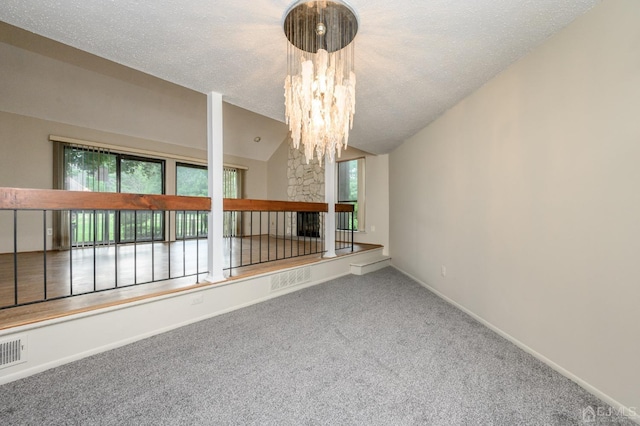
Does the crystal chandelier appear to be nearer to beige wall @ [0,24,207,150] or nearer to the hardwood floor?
the hardwood floor

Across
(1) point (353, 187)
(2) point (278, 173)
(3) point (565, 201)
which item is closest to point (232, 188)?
(2) point (278, 173)

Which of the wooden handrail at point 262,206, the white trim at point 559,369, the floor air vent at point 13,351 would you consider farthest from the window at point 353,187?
the floor air vent at point 13,351

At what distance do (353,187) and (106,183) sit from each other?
508 cm

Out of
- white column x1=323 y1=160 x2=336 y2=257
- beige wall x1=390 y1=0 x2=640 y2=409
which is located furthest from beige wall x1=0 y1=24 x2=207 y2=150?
beige wall x1=390 y1=0 x2=640 y2=409

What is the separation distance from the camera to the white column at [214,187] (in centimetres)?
254

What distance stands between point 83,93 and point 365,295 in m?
5.55

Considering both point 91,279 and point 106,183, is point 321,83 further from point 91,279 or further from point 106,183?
point 106,183

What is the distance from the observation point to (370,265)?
4.46 meters

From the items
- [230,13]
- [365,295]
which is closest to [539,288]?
[365,295]

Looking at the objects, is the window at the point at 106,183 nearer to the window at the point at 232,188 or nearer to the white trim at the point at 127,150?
the white trim at the point at 127,150

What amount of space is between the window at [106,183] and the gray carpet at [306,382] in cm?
295

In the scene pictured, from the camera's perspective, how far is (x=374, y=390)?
1.42 metres

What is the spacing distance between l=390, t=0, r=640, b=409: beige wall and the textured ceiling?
0.24m

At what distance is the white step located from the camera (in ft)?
13.9
